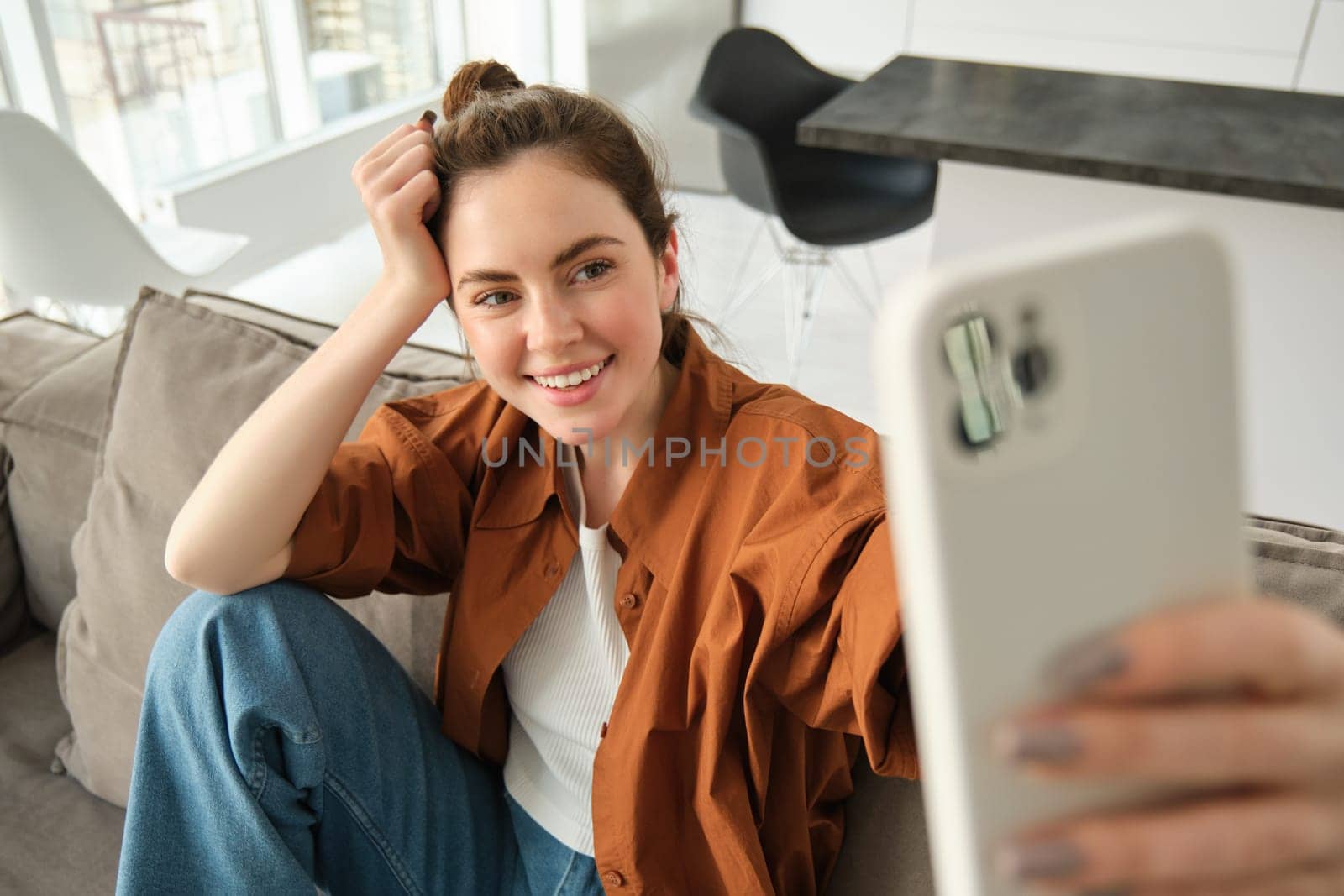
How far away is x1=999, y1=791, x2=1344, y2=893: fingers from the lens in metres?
0.31

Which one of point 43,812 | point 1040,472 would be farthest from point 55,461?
point 1040,472

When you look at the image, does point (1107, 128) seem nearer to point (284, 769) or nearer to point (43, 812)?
point (284, 769)

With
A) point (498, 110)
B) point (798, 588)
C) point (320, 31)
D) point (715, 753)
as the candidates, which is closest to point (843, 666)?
point (798, 588)

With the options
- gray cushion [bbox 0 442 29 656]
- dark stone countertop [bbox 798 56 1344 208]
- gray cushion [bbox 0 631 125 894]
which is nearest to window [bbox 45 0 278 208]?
gray cushion [bbox 0 442 29 656]

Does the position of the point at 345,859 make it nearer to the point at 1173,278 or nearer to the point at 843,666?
the point at 843,666

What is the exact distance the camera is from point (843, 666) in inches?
30.9

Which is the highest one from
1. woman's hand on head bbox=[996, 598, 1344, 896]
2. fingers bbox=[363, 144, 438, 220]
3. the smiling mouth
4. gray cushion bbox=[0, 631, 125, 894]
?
woman's hand on head bbox=[996, 598, 1344, 896]

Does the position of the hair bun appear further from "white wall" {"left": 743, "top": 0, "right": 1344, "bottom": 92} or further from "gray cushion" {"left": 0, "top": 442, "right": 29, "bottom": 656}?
"white wall" {"left": 743, "top": 0, "right": 1344, "bottom": 92}

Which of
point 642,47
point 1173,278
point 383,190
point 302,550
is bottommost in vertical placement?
point 642,47

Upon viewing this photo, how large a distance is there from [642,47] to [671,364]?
368 centimetres

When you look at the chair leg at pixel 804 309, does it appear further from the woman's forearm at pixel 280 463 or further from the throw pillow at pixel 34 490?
the woman's forearm at pixel 280 463

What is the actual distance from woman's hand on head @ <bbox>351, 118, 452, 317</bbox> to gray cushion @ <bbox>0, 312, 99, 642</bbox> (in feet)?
2.41

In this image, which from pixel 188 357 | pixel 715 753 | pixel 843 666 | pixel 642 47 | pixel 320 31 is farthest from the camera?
pixel 642 47

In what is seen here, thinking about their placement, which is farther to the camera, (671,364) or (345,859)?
(671,364)
